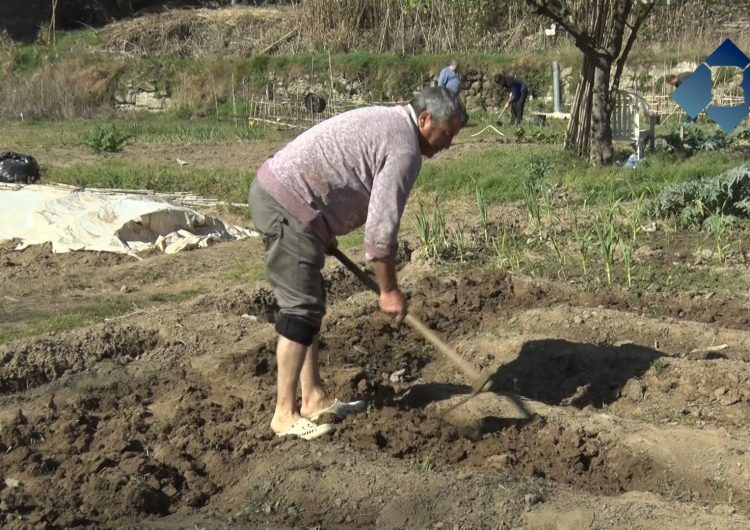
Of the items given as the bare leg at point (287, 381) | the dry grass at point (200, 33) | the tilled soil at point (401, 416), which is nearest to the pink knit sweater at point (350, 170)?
the bare leg at point (287, 381)

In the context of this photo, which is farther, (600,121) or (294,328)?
(600,121)

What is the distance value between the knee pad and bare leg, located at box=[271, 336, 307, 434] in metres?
0.03

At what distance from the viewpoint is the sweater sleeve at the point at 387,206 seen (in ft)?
15.6

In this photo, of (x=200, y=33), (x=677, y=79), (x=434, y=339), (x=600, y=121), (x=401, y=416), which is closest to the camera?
(x=434, y=339)

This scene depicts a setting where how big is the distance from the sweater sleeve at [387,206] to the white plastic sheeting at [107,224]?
5.59 metres

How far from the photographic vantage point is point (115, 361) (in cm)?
653

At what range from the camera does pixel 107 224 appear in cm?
1062

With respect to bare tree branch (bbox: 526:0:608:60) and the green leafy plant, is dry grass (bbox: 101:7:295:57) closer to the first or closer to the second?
the green leafy plant

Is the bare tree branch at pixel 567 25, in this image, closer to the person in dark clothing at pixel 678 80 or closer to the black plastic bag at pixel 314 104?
the person in dark clothing at pixel 678 80

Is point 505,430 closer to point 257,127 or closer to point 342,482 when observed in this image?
point 342,482

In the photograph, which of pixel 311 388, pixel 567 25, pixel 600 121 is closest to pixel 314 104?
pixel 600 121

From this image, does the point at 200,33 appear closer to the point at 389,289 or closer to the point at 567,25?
the point at 567,25

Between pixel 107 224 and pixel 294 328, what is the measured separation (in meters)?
6.14

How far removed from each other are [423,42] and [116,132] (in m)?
10.4
